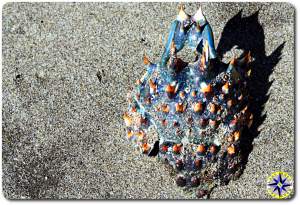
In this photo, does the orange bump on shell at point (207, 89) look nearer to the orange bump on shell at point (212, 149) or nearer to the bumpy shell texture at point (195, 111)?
the bumpy shell texture at point (195, 111)

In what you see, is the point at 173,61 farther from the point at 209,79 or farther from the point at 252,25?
the point at 252,25

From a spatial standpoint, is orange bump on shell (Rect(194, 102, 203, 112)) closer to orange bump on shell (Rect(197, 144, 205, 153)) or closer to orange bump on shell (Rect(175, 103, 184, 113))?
orange bump on shell (Rect(175, 103, 184, 113))

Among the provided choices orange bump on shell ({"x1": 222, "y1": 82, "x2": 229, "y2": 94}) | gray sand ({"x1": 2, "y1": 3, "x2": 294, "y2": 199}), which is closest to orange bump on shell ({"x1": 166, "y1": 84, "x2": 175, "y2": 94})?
orange bump on shell ({"x1": 222, "y1": 82, "x2": 229, "y2": 94})

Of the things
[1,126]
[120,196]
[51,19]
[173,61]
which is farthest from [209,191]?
[51,19]

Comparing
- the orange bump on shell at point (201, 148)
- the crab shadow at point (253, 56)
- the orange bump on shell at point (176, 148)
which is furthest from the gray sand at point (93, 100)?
the orange bump on shell at point (201, 148)

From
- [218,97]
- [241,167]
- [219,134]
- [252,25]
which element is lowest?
[241,167]

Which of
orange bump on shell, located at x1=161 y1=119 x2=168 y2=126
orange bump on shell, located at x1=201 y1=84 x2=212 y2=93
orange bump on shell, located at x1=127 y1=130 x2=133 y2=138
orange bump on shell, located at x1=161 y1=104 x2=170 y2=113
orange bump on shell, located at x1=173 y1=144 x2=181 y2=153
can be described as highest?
orange bump on shell, located at x1=201 y1=84 x2=212 y2=93
